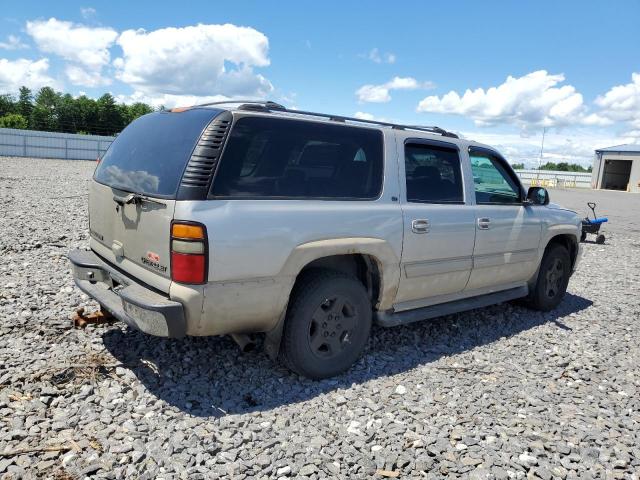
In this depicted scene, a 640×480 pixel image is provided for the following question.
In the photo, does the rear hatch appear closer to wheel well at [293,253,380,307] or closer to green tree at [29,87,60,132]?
wheel well at [293,253,380,307]

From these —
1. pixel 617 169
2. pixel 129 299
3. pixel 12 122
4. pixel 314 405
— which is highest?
pixel 617 169

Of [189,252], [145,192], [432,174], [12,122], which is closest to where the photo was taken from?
[189,252]

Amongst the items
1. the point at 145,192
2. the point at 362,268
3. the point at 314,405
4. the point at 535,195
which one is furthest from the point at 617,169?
the point at 145,192

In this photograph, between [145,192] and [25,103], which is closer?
[145,192]

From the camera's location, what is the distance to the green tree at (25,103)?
7138 cm

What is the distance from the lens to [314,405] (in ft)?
11.6

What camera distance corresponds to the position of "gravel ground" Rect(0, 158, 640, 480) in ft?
9.46

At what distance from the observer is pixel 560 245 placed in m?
6.08

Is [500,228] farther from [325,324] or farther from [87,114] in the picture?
[87,114]

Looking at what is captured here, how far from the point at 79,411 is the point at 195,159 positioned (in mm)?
1735

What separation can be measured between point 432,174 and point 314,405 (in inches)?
88.3

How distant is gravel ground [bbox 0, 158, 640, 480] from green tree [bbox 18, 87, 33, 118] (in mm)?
78581

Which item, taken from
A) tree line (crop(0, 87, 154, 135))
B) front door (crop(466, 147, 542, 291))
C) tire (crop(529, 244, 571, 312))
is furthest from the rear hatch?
tree line (crop(0, 87, 154, 135))

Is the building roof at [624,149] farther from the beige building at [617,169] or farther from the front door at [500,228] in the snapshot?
the front door at [500,228]
